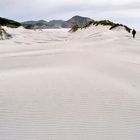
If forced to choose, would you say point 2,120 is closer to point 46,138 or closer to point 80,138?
point 46,138

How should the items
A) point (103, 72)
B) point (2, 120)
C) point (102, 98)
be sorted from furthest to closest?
point (103, 72)
point (102, 98)
point (2, 120)

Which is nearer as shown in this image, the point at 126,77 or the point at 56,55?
the point at 126,77

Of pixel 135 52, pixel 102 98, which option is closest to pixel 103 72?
pixel 102 98

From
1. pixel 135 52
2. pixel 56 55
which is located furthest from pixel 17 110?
pixel 135 52

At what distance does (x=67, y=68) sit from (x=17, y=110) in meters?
2.81

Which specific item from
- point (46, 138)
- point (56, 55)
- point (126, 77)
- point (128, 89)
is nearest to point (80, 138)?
point (46, 138)

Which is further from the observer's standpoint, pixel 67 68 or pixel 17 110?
pixel 67 68

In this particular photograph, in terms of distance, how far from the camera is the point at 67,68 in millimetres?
7820

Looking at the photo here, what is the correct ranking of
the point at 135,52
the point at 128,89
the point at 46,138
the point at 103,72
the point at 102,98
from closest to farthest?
the point at 46,138 → the point at 102,98 → the point at 128,89 → the point at 103,72 → the point at 135,52

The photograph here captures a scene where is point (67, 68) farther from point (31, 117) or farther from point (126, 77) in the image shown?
point (31, 117)

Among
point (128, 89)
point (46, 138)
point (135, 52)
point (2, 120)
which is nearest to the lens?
point (46, 138)

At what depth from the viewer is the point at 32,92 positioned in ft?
19.4

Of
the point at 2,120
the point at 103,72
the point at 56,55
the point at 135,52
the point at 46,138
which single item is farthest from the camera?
the point at 135,52

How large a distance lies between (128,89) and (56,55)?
4089 millimetres
